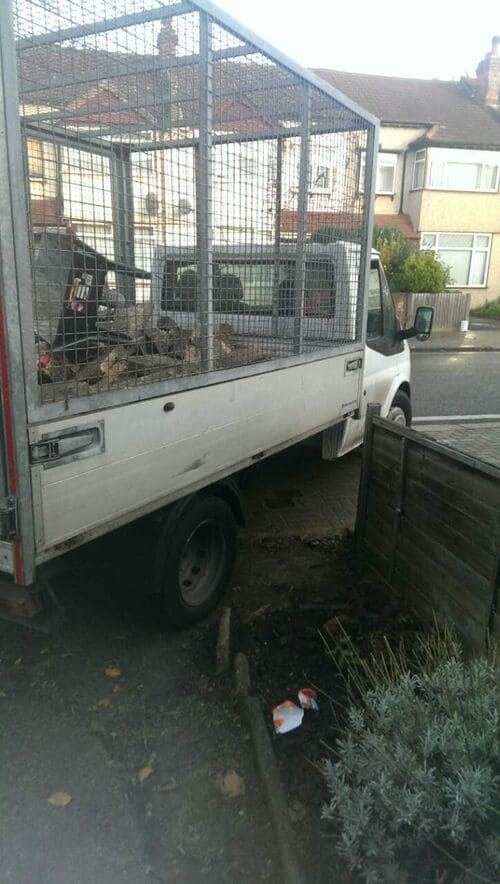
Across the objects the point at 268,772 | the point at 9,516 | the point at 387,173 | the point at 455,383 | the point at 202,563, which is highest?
the point at 387,173

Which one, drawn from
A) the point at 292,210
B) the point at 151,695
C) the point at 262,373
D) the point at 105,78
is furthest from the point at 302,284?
the point at 151,695

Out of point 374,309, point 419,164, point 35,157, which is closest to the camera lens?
point 35,157

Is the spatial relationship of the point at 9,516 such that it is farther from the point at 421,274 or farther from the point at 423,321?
the point at 421,274

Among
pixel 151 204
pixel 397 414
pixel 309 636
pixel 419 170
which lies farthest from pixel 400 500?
pixel 419 170

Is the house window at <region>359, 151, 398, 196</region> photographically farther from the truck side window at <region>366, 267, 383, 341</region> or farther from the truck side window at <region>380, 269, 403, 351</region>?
the truck side window at <region>366, 267, 383, 341</region>

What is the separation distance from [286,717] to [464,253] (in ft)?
89.6

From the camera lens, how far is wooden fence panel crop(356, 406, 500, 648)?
120 inches

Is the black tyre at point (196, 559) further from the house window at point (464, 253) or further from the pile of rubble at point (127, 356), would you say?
the house window at point (464, 253)

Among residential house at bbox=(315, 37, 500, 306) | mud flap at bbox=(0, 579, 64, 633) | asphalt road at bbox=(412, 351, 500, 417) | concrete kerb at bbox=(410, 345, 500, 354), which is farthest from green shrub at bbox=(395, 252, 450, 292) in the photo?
mud flap at bbox=(0, 579, 64, 633)

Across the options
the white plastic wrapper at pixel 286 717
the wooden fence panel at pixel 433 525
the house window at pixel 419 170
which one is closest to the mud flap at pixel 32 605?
the white plastic wrapper at pixel 286 717

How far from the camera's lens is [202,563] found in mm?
3920

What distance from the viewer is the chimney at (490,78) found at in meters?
28.4

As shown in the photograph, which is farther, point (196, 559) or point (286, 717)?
point (196, 559)

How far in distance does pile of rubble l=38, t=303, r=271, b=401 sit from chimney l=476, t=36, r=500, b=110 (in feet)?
101
